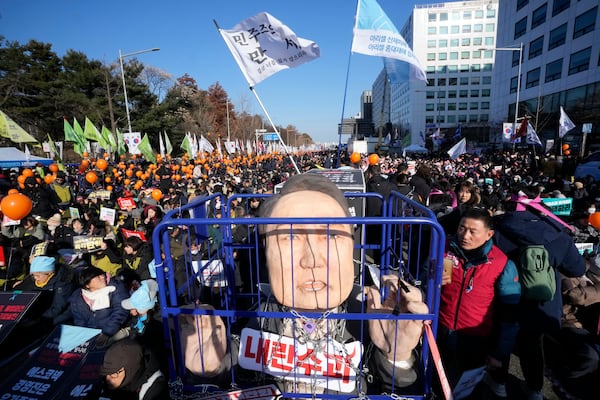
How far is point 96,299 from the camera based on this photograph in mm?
3939

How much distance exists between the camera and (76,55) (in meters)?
34.9

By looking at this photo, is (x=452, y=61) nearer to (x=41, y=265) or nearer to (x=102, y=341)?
(x=41, y=265)

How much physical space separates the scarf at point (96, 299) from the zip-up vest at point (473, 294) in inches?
165

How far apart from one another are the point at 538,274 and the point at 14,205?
743 centimetres

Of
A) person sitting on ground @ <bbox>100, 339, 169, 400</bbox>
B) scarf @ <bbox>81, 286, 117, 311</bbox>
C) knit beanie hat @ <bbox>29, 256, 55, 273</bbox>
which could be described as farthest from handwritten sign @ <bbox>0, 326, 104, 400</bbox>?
knit beanie hat @ <bbox>29, 256, 55, 273</bbox>

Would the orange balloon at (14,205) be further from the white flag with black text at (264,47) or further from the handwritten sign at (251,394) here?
the handwritten sign at (251,394)

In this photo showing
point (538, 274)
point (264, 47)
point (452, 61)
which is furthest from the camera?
point (452, 61)

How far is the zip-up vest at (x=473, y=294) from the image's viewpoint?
2705 mm

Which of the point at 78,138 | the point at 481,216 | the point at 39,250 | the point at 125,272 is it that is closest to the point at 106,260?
the point at 125,272

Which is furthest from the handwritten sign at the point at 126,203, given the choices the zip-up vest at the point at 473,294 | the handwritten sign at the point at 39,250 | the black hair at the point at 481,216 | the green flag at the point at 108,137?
the green flag at the point at 108,137

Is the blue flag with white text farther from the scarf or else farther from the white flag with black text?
the scarf

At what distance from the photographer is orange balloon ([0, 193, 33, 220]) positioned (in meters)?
5.02

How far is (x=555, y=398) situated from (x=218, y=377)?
11.7 feet

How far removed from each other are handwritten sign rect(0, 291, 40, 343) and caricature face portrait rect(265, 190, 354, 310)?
9.43 feet
